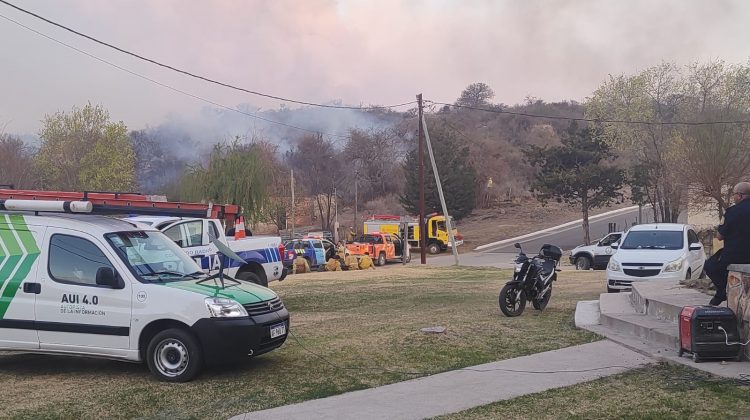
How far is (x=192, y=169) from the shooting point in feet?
153

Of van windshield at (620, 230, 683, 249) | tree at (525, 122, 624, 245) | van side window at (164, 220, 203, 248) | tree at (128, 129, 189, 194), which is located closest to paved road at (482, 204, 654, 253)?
tree at (525, 122, 624, 245)

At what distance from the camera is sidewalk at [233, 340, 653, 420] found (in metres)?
5.75

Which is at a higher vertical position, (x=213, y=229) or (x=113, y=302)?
(x=213, y=229)

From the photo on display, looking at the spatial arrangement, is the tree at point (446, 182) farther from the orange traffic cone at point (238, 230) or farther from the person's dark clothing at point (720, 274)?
the person's dark clothing at point (720, 274)

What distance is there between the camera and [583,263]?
32.7 metres

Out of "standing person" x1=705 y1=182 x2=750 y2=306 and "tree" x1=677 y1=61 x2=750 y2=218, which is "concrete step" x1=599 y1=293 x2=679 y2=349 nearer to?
"standing person" x1=705 y1=182 x2=750 y2=306

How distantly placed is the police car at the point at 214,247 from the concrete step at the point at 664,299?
6.51m

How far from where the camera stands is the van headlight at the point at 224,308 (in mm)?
6844

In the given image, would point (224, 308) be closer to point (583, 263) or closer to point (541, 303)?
point (541, 303)

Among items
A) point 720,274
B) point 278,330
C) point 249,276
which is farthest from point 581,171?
point 278,330

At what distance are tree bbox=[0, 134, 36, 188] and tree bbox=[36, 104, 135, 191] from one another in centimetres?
73

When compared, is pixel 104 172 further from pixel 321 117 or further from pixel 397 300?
pixel 321 117

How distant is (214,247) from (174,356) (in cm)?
597

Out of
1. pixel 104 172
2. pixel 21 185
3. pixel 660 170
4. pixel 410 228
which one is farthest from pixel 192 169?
pixel 660 170
